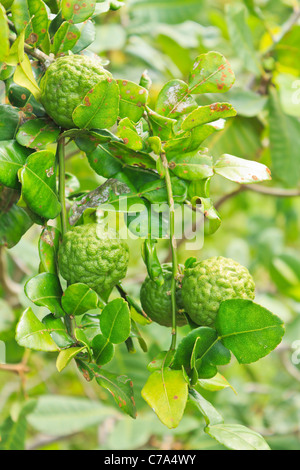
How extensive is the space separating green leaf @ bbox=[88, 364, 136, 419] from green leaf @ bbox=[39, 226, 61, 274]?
0.10m

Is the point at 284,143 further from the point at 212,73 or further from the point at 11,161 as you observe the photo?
the point at 11,161

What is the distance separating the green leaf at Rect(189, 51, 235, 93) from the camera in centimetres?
48

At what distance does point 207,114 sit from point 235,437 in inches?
11.3

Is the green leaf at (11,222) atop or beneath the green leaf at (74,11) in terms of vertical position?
beneath

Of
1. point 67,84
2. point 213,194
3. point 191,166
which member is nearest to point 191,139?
point 191,166

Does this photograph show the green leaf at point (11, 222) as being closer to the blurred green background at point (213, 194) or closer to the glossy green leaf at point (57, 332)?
the glossy green leaf at point (57, 332)

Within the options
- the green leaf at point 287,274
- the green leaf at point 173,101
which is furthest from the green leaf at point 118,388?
the green leaf at point 287,274

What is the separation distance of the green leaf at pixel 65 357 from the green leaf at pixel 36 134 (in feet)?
0.62

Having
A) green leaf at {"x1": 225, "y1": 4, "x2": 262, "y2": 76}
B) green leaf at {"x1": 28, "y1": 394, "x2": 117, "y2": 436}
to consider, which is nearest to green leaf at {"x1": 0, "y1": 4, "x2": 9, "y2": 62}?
green leaf at {"x1": 225, "y1": 4, "x2": 262, "y2": 76}

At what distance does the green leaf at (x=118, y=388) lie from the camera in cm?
45

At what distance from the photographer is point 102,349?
0.45 m

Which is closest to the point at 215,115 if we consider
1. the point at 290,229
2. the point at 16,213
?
the point at 16,213

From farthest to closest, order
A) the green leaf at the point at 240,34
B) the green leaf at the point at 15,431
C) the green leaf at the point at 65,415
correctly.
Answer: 1. the green leaf at the point at 65,415
2. the green leaf at the point at 240,34
3. the green leaf at the point at 15,431

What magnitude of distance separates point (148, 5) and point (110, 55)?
0.91 ft
